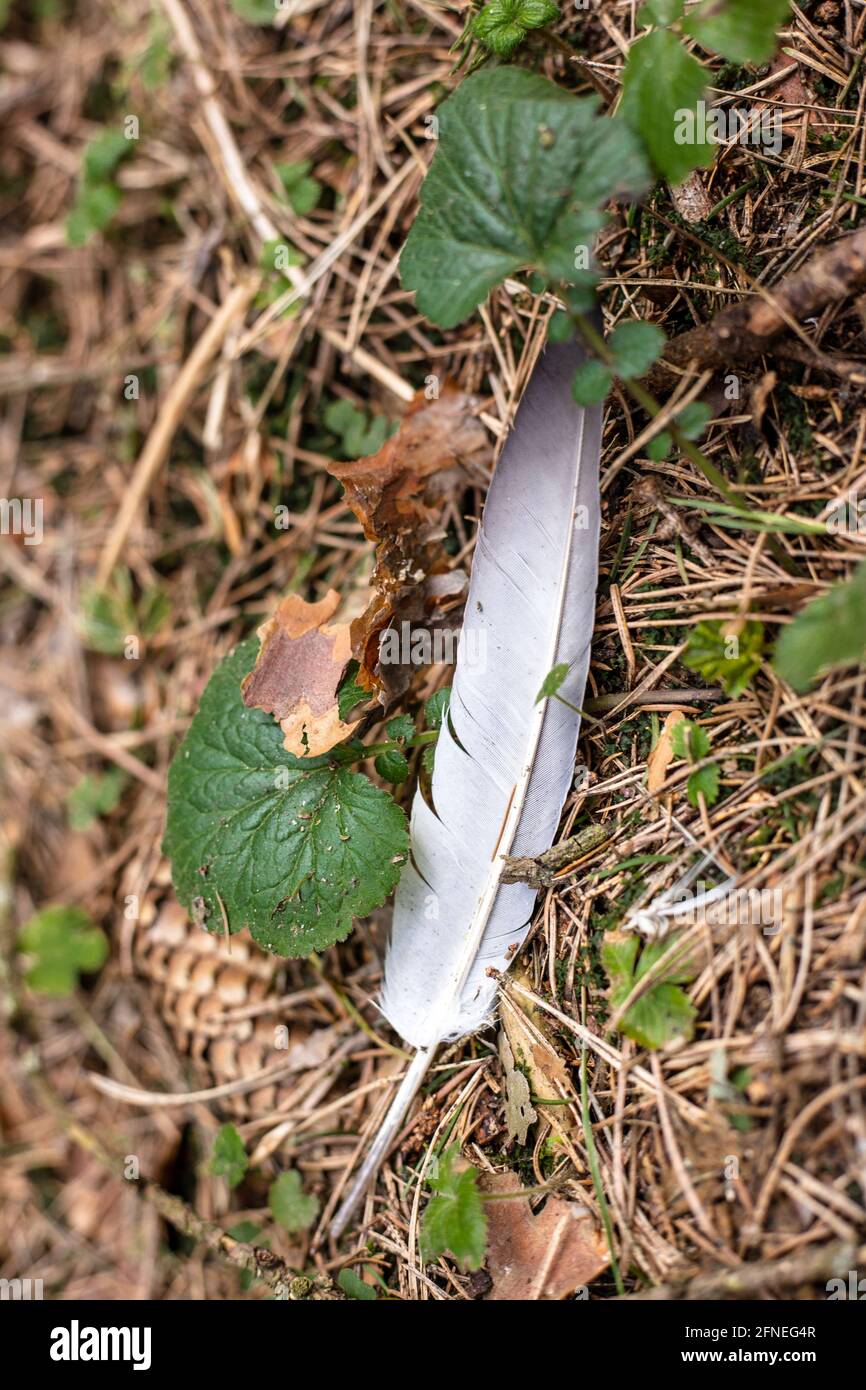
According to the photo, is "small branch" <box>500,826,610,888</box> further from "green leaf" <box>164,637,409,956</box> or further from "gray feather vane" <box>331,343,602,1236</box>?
"green leaf" <box>164,637,409,956</box>

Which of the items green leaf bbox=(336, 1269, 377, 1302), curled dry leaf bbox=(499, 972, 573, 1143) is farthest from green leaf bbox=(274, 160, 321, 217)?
green leaf bbox=(336, 1269, 377, 1302)

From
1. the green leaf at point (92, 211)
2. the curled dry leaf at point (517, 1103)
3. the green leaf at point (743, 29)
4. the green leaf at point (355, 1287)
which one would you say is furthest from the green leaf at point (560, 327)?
the green leaf at point (92, 211)

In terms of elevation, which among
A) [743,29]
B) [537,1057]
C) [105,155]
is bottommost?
[537,1057]

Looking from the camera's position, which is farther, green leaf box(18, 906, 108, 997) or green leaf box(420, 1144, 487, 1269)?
green leaf box(18, 906, 108, 997)

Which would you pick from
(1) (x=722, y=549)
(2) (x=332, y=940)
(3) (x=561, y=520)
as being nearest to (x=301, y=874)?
(2) (x=332, y=940)

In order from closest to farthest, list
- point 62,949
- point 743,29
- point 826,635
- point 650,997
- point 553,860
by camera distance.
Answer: point 826,635 < point 743,29 < point 650,997 < point 553,860 < point 62,949

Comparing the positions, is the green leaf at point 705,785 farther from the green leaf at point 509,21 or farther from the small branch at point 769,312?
the green leaf at point 509,21

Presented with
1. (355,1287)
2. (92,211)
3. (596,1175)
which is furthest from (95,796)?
(596,1175)

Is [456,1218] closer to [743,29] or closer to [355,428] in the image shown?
[355,428]
